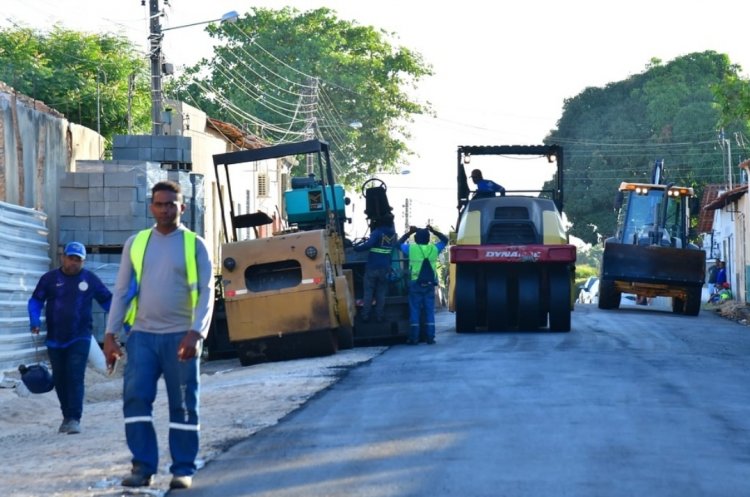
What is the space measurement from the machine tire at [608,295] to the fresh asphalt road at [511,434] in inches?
664

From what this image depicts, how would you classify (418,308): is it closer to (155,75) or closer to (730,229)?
(155,75)

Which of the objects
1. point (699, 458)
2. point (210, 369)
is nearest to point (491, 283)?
point (210, 369)

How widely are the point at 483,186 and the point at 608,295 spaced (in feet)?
36.7

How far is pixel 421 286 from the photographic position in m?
20.8

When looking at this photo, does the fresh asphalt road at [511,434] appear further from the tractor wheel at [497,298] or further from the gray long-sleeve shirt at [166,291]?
the tractor wheel at [497,298]

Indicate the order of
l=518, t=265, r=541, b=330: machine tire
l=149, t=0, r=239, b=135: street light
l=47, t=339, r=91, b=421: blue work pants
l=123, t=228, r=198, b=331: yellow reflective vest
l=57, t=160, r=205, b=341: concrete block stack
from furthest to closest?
l=149, t=0, r=239, b=135: street light → l=518, t=265, r=541, b=330: machine tire → l=57, t=160, r=205, b=341: concrete block stack → l=47, t=339, r=91, b=421: blue work pants → l=123, t=228, r=198, b=331: yellow reflective vest

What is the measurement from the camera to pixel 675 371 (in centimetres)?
1500

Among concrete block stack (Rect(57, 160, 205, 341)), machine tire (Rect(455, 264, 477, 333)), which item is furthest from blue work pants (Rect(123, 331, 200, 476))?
machine tire (Rect(455, 264, 477, 333))

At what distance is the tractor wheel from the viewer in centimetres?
2319

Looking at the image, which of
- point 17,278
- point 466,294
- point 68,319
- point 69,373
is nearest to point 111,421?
point 69,373

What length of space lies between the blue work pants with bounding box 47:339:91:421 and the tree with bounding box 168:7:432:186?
52.5 metres

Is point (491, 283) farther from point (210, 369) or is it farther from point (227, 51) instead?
point (227, 51)

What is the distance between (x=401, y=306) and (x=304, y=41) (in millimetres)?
46957

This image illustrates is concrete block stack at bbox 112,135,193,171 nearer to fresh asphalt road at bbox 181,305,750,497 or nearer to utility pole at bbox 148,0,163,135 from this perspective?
utility pole at bbox 148,0,163,135
